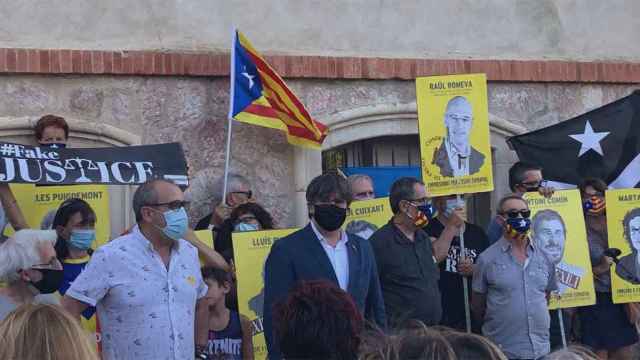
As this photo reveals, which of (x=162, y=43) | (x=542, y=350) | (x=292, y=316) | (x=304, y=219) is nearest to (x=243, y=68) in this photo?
(x=162, y=43)

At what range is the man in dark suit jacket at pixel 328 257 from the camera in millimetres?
6004

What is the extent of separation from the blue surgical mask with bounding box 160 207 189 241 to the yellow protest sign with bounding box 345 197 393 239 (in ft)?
7.65

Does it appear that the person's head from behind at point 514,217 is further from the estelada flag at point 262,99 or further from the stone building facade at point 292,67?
the stone building facade at point 292,67

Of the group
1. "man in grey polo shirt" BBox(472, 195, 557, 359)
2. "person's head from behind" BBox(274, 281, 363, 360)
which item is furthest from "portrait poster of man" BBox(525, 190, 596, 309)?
"person's head from behind" BBox(274, 281, 363, 360)

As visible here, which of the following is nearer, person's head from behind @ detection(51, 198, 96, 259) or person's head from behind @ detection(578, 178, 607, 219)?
person's head from behind @ detection(51, 198, 96, 259)

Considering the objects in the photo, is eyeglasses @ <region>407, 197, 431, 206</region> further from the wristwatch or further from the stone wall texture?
the stone wall texture

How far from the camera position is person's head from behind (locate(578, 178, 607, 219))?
883cm

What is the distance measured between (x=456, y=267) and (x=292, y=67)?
2.31m

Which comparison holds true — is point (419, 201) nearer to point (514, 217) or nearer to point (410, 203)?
point (410, 203)

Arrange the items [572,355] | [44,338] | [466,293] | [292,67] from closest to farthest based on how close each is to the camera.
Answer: [44,338] < [572,355] < [466,293] < [292,67]

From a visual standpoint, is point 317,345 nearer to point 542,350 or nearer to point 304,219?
point 542,350

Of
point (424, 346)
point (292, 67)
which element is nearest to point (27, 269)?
point (424, 346)

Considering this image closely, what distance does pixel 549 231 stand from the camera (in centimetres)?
834

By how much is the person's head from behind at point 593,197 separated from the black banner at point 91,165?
10.6ft
